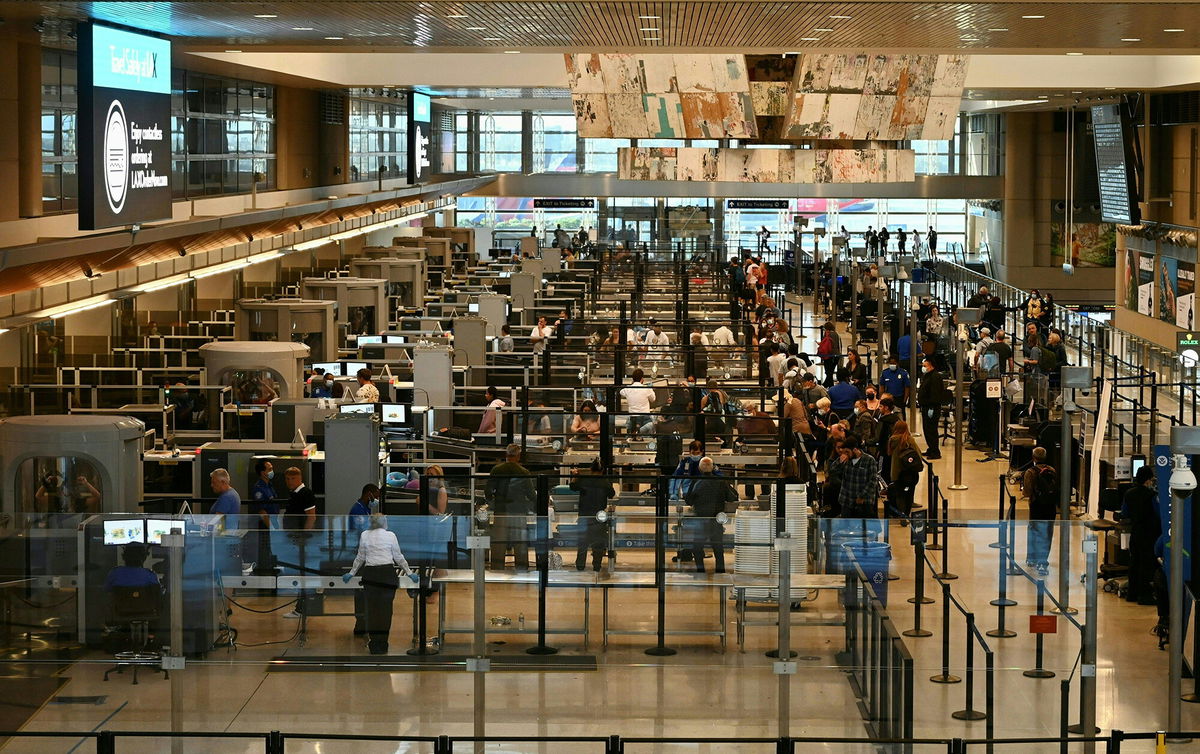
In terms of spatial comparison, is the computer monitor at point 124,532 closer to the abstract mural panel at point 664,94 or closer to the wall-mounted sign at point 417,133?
the abstract mural panel at point 664,94

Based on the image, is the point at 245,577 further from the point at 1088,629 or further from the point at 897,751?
the point at 1088,629

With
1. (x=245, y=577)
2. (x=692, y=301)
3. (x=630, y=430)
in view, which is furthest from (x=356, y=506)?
(x=692, y=301)

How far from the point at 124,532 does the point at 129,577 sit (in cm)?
26

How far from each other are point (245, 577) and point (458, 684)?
1.41 metres

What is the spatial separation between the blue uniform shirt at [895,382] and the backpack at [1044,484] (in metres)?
6.26

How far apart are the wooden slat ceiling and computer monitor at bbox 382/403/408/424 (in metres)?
3.74

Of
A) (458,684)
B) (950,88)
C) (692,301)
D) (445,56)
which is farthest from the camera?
(692,301)

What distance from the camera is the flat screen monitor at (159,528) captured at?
348 inches

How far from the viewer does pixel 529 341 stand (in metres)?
25.1

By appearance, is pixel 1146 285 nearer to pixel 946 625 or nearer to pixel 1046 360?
pixel 1046 360

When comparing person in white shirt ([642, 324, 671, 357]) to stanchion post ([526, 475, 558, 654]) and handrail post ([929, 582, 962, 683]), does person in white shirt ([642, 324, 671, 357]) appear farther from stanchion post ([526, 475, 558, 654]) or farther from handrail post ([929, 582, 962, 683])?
handrail post ([929, 582, 962, 683])

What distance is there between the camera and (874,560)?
378 inches

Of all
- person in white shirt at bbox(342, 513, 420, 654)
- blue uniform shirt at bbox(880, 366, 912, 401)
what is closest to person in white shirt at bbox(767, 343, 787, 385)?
blue uniform shirt at bbox(880, 366, 912, 401)

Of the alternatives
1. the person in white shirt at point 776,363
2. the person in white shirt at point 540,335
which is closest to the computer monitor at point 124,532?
the person in white shirt at point 776,363
